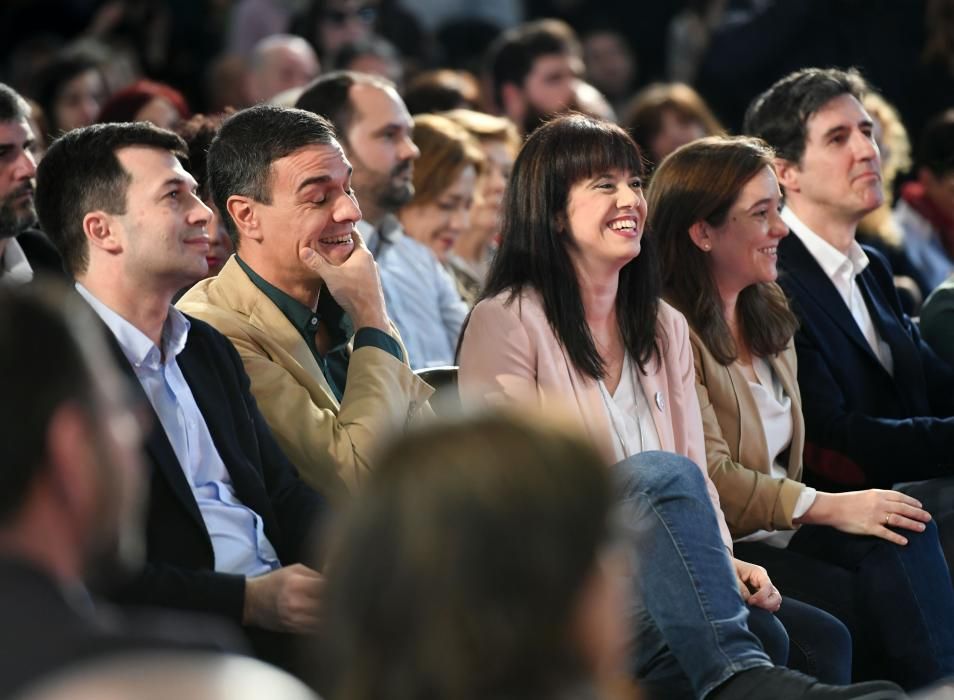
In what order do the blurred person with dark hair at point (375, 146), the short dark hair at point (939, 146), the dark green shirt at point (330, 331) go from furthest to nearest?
the short dark hair at point (939, 146), the blurred person with dark hair at point (375, 146), the dark green shirt at point (330, 331)

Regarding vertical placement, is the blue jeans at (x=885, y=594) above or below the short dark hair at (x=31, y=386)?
below

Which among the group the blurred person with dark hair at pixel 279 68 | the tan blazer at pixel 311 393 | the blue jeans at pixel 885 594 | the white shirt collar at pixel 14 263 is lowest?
the blue jeans at pixel 885 594

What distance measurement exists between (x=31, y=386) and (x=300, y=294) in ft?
6.61

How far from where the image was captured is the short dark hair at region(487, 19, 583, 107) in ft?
21.4

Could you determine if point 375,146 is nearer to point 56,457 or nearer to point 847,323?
point 847,323

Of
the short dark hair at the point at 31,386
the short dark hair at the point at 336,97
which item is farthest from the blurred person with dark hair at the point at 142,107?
the short dark hair at the point at 31,386

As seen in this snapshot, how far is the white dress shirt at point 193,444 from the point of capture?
9.00 feet

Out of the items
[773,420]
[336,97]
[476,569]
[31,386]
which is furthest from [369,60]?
[476,569]

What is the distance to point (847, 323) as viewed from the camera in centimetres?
393

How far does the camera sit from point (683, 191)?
371cm

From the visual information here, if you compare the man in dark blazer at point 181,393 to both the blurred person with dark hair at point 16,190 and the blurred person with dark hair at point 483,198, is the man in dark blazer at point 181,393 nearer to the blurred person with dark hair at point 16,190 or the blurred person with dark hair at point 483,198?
the blurred person with dark hair at point 16,190

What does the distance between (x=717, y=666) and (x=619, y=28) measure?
6085 millimetres

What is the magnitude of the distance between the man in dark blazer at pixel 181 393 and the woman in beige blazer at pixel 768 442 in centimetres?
110

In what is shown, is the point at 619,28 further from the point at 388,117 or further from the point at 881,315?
the point at 881,315
